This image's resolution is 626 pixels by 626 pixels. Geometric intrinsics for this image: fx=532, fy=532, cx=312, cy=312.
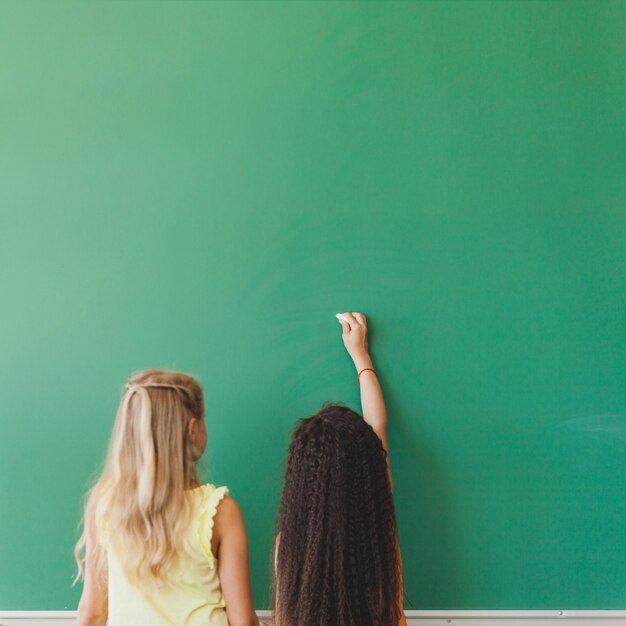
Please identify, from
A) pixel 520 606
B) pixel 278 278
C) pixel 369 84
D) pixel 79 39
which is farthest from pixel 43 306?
pixel 520 606

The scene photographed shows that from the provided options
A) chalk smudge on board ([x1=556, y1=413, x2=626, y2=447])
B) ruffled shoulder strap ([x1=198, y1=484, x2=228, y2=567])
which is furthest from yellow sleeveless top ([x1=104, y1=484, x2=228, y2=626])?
chalk smudge on board ([x1=556, y1=413, x2=626, y2=447])

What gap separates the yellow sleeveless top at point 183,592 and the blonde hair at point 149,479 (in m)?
0.03

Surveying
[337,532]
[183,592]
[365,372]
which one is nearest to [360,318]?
[365,372]

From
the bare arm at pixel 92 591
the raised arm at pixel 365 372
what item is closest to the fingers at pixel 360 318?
the raised arm at pixel 365 372

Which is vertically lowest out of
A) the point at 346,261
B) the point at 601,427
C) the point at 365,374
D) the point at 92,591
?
the point at 92,591

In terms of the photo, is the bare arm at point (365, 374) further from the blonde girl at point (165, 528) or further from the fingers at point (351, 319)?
the blonde girl at point (165, 528)

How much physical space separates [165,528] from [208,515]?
0.30ft

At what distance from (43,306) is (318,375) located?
0.80m

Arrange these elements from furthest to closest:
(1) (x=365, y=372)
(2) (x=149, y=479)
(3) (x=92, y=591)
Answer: (1) (x=365, y=372), (3) (x=92, y=591), (2) (x=149, y=479)

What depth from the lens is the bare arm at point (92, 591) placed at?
4.05 feet

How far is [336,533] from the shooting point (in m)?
1.14

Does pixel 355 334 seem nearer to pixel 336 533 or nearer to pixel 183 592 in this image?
pixel 336 533

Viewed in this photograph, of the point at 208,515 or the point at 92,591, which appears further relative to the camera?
the point at 92,591

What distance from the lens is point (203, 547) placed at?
1135 millimetres
